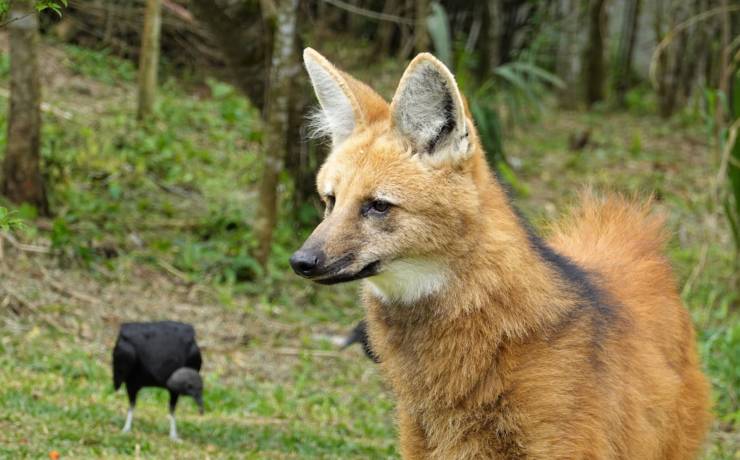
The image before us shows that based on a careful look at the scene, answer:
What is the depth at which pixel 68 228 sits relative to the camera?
7.66 meters

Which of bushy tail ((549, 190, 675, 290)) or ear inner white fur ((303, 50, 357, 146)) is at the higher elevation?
ear inner white fur ((303, 50, 357, 146))

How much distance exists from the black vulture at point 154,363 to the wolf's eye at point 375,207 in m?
2.29

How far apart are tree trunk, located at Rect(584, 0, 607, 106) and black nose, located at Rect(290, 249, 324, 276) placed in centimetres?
1214

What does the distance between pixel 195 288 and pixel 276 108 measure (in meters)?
1.45

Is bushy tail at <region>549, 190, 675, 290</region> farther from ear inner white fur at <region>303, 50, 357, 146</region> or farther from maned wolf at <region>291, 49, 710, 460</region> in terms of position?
ear inner white fur at <region>303, 50, 357, 146</region>

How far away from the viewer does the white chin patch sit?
121 inches

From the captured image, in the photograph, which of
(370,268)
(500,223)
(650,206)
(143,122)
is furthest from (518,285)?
(143,122)

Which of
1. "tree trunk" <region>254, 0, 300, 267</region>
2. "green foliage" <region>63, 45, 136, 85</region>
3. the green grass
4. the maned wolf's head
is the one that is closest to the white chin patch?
the maned wolf's head

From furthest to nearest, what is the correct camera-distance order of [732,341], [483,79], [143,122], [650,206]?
1. [483,79]
2. [143,122]
3. [732,341]
4. [650,206]

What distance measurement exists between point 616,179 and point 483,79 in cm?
225

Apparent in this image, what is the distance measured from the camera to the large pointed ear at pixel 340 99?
131 inches

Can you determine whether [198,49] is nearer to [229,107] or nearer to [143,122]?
[229,107]

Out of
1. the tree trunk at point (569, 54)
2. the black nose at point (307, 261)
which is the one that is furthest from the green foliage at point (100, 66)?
the black nose at point (307, 261)

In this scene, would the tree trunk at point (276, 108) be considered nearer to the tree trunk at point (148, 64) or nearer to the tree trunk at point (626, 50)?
the tree trunk at point (148, 64)
